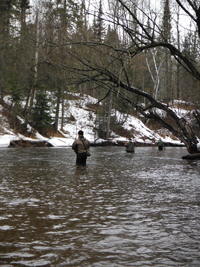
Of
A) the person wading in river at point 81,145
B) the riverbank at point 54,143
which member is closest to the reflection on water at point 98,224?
the person wading in river at point 81,145

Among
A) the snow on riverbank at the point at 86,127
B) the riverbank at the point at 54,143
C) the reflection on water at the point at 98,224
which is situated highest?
the snow on riverbank at the point at 86,127

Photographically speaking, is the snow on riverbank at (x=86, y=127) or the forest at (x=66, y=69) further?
the snow on riverbank at (x=86, y=127)

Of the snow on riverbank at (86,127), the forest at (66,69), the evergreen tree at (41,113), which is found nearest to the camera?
the forest at (66,69)

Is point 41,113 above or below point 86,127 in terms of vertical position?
above

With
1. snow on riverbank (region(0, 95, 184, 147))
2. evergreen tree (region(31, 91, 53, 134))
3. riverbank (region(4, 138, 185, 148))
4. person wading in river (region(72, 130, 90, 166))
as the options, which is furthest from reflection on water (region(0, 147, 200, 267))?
snow on riverbank (region(0, 95, 184, 147))

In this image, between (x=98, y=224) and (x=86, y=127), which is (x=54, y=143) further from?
(x=98, y=224)

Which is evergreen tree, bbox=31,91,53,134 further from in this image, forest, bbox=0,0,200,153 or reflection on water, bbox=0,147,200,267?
reflection on water, bbox=0,147,200,267

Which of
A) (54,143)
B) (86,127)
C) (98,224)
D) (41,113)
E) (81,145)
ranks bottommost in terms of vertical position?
(98,224)

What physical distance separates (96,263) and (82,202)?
134 inches

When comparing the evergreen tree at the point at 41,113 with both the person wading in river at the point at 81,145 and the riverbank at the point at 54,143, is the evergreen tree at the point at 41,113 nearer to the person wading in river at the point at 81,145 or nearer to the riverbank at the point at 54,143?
the riverbank at the point at 54,143

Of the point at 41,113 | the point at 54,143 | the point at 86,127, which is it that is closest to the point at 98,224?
the point at 54,143

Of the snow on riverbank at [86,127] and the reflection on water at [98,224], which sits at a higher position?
the snow on riverbank at [86,127]

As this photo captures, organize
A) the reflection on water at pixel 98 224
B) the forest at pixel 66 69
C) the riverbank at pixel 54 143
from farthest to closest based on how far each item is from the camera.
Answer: the riverbank at pixel 54 143 → the forest at pixel 66 69 → the reflection on water at pixel 98 224

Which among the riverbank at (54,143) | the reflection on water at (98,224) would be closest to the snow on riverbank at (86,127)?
the riverbank at (54,143)
